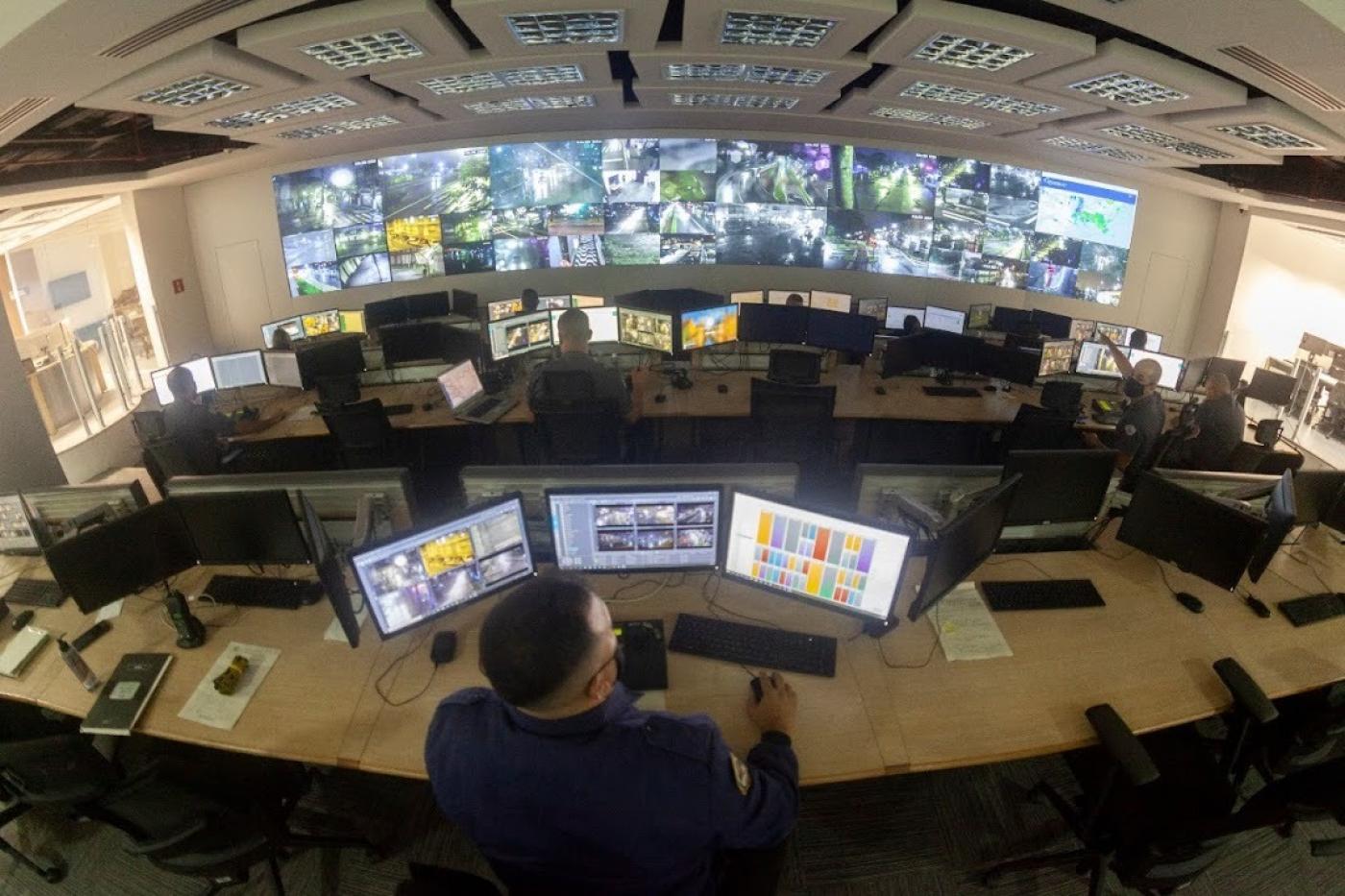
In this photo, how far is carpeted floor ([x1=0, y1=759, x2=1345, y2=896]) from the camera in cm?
230

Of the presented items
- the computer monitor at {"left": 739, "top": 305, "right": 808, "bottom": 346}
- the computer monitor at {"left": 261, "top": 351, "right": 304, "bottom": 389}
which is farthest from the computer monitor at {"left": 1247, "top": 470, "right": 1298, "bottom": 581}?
the computer monitor at {"left": 261, "top": 351, "right": 304, "bottom": 389}

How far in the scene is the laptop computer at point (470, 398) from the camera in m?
4.48

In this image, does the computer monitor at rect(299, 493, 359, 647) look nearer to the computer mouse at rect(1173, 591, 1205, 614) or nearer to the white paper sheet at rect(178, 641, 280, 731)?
the white paper sheet at rect(178, 641, 280, 731)

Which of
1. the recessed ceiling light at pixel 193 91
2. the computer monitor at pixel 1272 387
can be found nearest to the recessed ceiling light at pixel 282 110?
the recessed ceiling light at pixel 193 91

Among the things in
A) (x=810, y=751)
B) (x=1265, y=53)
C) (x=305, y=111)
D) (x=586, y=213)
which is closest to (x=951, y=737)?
(x=810, y=751)

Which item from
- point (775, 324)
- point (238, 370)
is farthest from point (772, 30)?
point (238, 370)

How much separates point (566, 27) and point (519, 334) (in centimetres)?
246

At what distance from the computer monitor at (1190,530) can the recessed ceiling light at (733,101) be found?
4319mm

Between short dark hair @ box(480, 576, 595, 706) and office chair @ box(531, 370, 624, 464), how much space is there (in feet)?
7.81

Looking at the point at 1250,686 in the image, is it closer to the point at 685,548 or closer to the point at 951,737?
the point at 951,737

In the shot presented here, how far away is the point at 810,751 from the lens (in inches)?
70.9

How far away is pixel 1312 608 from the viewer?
2400mm

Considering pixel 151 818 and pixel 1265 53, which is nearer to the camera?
pixel 151 818

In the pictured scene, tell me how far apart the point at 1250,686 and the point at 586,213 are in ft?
25.3
